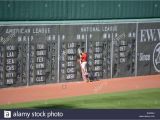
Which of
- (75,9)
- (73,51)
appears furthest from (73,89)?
(75,9)

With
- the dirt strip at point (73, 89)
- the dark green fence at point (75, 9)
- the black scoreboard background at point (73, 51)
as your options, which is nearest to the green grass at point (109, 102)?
the dirt strip at point (73, 89)

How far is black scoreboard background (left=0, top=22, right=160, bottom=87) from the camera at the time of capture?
1060 cm

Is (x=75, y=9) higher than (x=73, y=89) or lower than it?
higher

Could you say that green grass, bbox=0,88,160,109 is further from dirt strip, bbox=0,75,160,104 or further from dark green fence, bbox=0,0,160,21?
dark green fence, bbox=0,0,160,21

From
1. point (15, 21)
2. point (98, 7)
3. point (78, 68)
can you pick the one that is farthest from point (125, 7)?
point (15, 21)

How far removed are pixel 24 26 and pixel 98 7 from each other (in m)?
1.50

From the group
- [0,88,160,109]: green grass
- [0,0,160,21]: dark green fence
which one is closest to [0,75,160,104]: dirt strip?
[0,88,160,109]: green grass

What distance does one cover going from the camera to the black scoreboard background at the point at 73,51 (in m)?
10.6

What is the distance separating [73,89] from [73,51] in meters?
0.72

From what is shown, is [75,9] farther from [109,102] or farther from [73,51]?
[109,102]

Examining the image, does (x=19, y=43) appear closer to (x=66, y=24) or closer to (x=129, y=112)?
(x=66, y=24)

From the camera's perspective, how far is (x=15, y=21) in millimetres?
10547

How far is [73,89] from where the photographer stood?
11.1m

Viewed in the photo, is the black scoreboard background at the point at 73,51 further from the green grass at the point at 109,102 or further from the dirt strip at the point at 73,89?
the green grass at the point at 109,102
